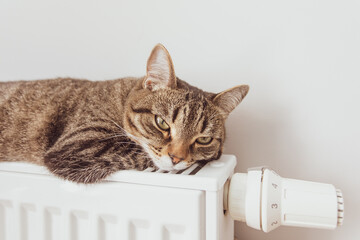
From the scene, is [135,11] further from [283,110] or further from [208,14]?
[283,110]

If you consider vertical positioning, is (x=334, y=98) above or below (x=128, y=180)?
above

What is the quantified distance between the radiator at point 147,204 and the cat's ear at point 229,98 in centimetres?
15

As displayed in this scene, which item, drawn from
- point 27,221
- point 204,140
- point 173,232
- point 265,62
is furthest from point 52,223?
point 265,62

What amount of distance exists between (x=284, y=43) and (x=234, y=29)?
158 millimetres

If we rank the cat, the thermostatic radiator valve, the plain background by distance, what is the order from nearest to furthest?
the thermostatic radiator valve
the cat
the plain background

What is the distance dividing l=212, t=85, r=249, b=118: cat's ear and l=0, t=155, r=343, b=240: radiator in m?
0.15

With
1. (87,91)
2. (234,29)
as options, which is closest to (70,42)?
(87,91)

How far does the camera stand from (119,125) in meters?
0.80

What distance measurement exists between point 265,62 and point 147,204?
0.56 m

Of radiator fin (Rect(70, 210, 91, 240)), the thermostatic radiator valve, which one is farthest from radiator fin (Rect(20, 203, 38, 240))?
the thermostatic radiator valve

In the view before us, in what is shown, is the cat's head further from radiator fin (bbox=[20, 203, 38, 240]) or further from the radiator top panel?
radiator fin (bbox=[20, 203, 38, 240])

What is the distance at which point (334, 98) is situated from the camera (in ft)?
2.81

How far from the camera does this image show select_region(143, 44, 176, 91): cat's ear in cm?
73

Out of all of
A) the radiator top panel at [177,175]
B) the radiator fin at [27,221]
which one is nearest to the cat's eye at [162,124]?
the radiator top panel at [177,175]
